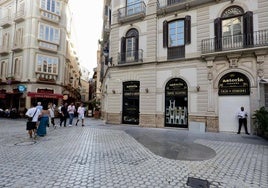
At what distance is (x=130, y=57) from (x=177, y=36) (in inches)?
166

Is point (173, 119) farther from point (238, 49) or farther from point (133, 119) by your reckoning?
point (238, 49)

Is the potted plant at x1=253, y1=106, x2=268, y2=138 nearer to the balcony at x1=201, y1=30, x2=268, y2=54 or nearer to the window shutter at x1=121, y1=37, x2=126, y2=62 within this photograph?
the balcony at x1=201, y1=30, x2=268, y2=54

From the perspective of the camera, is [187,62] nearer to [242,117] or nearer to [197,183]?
[242,117]

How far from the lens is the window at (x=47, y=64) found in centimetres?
2354

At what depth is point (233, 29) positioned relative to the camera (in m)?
12.7

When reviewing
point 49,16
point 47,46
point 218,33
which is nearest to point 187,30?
point 218,33

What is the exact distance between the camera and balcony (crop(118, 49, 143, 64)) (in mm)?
15625

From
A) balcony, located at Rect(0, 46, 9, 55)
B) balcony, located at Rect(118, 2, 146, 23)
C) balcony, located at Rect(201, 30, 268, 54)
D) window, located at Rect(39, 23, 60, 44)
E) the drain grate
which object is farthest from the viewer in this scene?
balcony, located at Rect(0, 46, 9, 55)

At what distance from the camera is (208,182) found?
14.2 ft

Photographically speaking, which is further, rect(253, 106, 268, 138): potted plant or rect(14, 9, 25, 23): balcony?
rect(14, 9, 25, 23): balcony

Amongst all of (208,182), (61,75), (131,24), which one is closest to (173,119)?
(131,24)

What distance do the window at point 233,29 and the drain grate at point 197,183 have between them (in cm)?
1058

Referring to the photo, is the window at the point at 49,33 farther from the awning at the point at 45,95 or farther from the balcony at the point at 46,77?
the awning at the point at 45,95

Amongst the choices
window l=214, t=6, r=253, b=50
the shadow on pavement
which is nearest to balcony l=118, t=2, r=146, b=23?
window l=214, t=6, r=253, b=50
